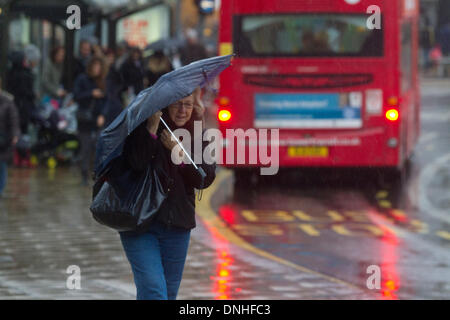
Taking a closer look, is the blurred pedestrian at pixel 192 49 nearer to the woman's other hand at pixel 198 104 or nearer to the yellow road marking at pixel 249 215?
the yellow road marking at pixel 249 215

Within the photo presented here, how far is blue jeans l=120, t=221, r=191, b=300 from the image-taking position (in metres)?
6.45

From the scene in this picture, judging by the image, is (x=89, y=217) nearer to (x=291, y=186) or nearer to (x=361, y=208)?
(x=361, y=208)

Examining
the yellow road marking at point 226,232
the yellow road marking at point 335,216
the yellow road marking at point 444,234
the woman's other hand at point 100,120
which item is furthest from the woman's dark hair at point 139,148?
the woman's other hand at point 100,120

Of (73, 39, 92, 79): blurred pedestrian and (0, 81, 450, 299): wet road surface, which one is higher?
(73, 39, 92, 79): blurred pedestrian

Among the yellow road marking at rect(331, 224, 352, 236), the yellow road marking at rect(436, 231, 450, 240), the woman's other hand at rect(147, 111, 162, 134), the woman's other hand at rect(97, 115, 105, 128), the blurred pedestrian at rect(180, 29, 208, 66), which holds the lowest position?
the yellow road marking at rect(436, 231, 450, 240)

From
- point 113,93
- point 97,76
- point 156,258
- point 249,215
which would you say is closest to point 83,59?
point 97,76

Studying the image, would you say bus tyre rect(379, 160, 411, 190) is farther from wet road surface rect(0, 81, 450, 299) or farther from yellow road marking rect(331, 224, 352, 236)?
yellow road marking rect(331, 224, 352, 236)

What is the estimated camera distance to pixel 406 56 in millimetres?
18266

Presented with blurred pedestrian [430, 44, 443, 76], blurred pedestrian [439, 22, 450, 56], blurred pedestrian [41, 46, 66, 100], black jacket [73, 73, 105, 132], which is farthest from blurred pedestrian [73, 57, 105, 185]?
blurred pedestrian [439, 22, 450, 56]

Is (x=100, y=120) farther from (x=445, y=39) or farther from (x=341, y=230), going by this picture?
(x=445, y=39)

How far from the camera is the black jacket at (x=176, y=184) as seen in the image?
642cm

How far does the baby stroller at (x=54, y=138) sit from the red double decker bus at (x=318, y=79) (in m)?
3.59

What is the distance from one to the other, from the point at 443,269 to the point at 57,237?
3.89m
